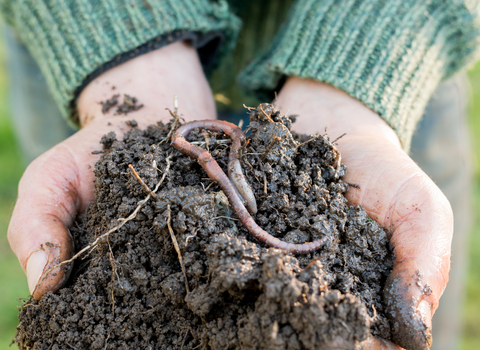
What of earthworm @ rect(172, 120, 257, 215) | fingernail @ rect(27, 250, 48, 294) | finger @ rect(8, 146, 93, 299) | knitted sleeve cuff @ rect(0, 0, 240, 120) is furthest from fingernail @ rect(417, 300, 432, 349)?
knitted sleeve cuff @ rect(0, 0, 240, 120)

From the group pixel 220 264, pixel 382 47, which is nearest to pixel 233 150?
pixel 220 264

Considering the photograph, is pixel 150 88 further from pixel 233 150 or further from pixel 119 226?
pixel 119 226

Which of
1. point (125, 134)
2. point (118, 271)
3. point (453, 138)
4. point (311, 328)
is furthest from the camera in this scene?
point (453, 138)

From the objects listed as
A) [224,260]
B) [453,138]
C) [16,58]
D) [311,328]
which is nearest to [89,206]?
[224,260]

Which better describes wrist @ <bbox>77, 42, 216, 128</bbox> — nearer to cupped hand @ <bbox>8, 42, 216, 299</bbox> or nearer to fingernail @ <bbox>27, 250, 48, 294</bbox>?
cupped hand @ <bbox>8, 42, 216, 299</bbox>

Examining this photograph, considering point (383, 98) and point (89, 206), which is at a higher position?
point (383, 98)

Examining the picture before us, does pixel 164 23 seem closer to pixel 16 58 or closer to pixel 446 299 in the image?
pixel 16 58

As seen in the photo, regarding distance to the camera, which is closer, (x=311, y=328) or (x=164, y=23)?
(x=311, y=328)
